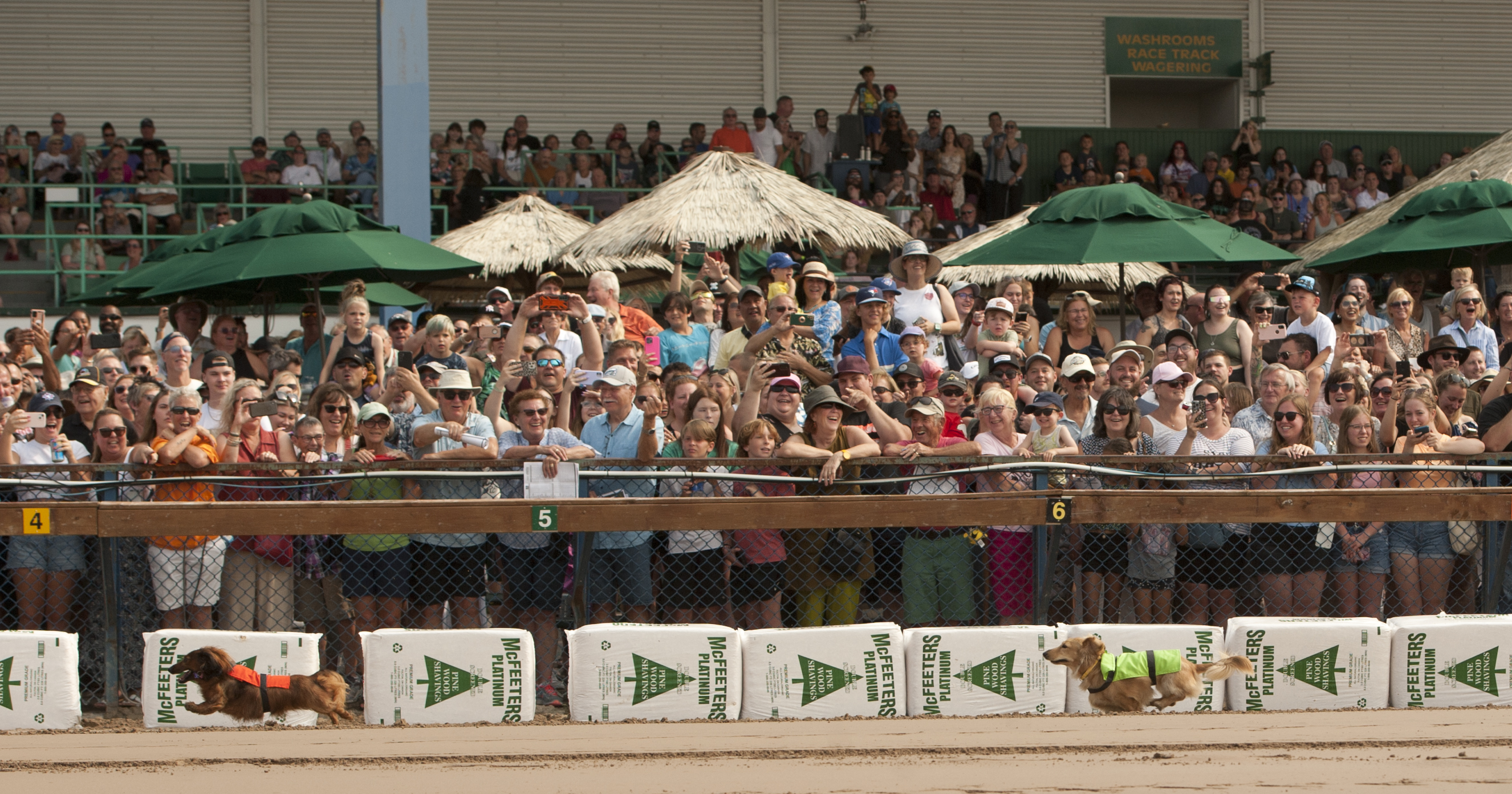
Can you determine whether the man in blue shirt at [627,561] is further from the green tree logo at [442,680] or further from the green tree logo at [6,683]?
the green tree logo at [6,683]

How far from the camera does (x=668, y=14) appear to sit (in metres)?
21.9

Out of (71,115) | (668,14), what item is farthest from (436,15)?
(71,115)

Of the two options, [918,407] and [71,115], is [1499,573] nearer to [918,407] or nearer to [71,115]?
[918,407]

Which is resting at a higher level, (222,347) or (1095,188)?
(1095,188)

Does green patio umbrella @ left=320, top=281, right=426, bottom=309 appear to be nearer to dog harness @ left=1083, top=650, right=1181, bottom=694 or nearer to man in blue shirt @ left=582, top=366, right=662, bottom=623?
man in blue shirt @ left=582, top=366, right=662, bottom=623

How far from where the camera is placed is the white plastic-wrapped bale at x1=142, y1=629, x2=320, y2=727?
231 inches

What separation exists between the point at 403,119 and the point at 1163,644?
8042 millimetres

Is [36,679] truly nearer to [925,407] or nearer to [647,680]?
[647,680]

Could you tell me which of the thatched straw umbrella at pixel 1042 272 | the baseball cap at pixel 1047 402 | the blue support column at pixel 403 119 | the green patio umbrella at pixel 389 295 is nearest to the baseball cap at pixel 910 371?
the baseball cap at pixel 1047 402

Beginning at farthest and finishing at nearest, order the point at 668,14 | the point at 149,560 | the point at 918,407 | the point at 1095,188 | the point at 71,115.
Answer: the point at 668,14, the point at 71,115, the point at 1095,188, the point at 918,407, the point at 149,560

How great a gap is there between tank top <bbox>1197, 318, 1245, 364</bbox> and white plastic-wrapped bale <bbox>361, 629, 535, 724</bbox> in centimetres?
504

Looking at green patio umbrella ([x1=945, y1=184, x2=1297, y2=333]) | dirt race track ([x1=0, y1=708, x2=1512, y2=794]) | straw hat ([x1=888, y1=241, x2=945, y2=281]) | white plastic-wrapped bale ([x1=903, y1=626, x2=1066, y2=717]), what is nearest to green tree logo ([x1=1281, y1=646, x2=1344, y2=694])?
dirt race track ([x1=0, y1=708, x2=1512, y2=794])

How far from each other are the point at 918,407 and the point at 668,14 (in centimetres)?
1634

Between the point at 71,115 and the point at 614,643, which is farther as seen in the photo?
the point at 71,115
